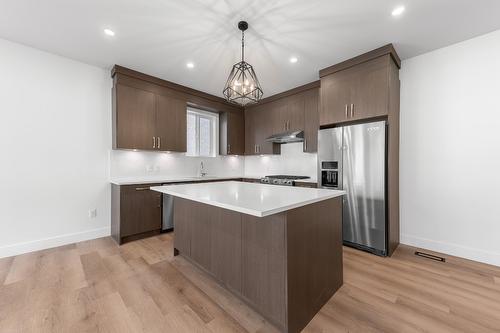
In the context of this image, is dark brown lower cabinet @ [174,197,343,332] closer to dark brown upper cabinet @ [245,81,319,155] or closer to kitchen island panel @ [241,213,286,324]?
kitchen island panel @ [241,213,286,324]

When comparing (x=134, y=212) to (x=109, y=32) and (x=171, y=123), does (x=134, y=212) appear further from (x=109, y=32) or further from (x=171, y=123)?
(x=109, y=32)

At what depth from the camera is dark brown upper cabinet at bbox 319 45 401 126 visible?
267 cm

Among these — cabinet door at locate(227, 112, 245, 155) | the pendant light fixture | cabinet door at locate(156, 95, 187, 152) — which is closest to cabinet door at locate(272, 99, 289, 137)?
cabinet door at locate(227, 112, 245, 155)

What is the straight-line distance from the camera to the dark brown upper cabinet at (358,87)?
2.67 meters

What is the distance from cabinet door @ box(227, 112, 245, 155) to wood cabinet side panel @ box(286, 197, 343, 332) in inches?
131

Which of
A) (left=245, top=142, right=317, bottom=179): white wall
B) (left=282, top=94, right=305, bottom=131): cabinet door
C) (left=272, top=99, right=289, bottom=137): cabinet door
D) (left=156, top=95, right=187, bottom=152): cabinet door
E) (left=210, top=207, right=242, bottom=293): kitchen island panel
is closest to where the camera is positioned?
(left=210, top=207, right=242, bottom=293): kitchen island panel

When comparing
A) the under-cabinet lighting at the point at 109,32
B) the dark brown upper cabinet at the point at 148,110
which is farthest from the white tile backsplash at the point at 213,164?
the under-cabinet lighting at the point at 109,32

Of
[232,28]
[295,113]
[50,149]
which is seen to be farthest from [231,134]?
[50,149]

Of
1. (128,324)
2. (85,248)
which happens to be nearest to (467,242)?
(128,324)

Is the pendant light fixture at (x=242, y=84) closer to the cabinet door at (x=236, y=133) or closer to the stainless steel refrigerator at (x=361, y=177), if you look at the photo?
the stainless steel refrigerator at (x=361, y=177)

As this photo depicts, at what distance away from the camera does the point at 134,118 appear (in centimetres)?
341

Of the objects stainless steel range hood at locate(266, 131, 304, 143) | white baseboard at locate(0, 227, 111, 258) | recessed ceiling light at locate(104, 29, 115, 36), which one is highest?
recessed ceiling light at locate(104, 29, 115, 36)

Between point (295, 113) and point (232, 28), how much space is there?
222 cm

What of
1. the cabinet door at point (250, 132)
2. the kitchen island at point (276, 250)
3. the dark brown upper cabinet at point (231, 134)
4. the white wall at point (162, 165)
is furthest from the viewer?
the cabinet door at point (250, 132)
